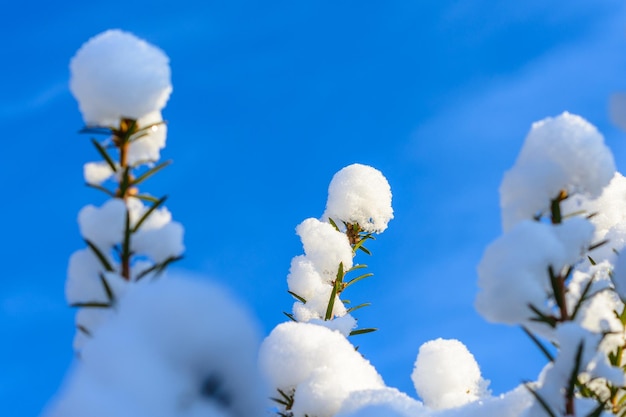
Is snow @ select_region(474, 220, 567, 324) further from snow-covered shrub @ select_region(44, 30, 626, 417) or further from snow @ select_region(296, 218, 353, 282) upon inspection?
snow @ select_region(296, 218, 353, 282)

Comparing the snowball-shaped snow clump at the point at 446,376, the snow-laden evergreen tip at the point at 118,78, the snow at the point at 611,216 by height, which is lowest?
the snowball-shaped snow clump at the point at 446,376

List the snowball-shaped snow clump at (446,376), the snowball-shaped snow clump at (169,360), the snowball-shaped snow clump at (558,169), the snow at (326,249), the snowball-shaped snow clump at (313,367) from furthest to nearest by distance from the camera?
the snow at (326,249)
the snowball-shaped snow clump at (446,376)
the snowball-shaped snow clump at (313,367)
the snowball-shaped snow clump at (558,169)
the snowball-shaped snow clump at (169,360)

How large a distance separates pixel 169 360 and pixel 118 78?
64 cm

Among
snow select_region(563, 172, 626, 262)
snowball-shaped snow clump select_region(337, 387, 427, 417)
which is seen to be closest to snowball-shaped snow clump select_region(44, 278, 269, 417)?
snowball-shaped snow clump select_region(337, 387, 427, 417)

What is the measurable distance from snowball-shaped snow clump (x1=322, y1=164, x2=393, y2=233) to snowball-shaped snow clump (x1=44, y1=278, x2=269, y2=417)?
246 cm

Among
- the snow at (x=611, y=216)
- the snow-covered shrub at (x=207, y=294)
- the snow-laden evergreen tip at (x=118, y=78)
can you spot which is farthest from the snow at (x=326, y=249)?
the snow-laden evergreen tip at (x=118, y=78)

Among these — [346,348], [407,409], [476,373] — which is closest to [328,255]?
[476,373]

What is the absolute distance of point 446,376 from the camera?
2650mm

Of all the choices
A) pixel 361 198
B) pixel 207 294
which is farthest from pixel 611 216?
pixel 207 294

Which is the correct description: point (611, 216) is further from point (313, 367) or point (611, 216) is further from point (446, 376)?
point (313, 367)

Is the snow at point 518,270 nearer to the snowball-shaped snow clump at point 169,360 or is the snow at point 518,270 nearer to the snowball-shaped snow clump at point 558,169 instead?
the snowball-shaped snow clump at point 558,169

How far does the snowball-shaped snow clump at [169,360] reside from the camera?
1289 millimetres

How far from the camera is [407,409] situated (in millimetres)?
1815

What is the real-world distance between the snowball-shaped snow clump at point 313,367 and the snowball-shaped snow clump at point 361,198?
6.04ft
